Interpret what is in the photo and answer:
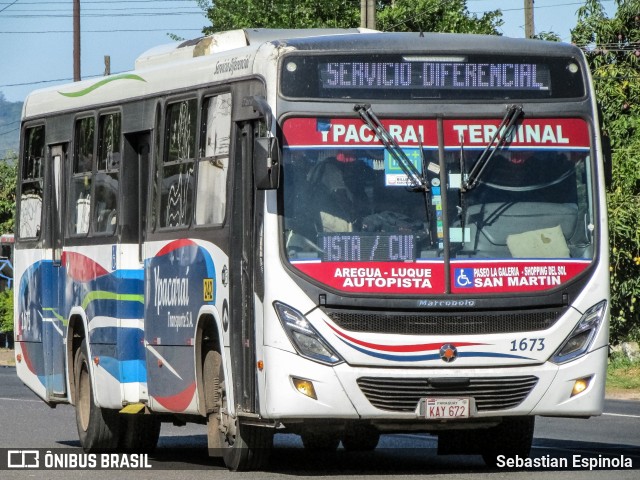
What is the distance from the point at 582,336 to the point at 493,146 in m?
1.49

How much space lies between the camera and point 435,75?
12133 millimetres

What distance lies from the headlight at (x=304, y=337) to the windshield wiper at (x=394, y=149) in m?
1.23

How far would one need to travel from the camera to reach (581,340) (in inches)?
470

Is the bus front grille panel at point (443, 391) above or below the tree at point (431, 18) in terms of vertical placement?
below

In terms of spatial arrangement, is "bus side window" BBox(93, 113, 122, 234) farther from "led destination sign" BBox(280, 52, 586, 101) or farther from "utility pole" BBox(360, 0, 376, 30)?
"utility pole" BBox(360, 0, 376, 30)

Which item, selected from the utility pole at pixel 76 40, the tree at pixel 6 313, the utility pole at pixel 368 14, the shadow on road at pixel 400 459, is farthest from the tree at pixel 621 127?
the tree at pixel 6 313

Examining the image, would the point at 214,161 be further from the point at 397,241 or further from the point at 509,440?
the point at 509,440

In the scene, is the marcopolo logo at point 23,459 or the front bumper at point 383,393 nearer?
the front bumper at point 383,393

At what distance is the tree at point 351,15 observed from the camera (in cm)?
4712

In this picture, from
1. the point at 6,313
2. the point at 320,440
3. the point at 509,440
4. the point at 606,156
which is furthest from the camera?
the point at 6,313

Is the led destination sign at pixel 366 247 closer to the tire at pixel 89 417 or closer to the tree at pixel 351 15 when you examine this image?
the tire at pixel 89 417

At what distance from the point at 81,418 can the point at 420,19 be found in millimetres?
32742

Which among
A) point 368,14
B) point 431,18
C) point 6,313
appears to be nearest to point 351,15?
point 431,18

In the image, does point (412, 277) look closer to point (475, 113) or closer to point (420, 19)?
point (475, 113)
